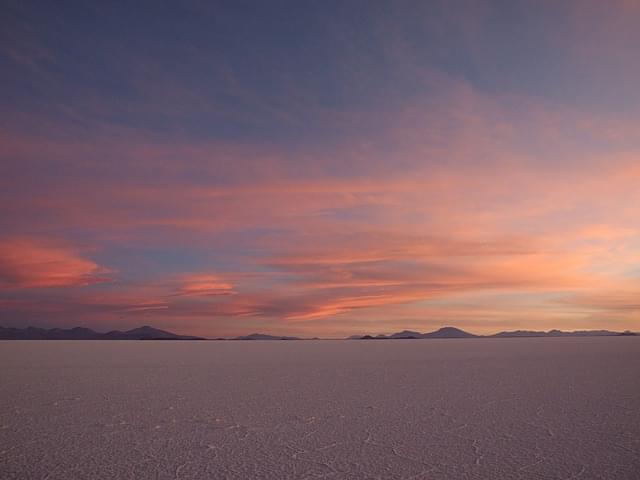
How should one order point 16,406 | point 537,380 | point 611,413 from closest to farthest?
1. point 611,413
2. point 16,406
3. point 537,380

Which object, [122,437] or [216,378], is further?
[216,378]

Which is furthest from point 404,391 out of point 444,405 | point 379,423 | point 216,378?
point 216,378

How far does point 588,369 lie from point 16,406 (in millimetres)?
10319

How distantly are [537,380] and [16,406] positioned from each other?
25.5 feet

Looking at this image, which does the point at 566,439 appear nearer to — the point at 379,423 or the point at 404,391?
the point at 379,423

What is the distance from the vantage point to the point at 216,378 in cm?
909

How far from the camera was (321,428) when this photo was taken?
486 centimetres

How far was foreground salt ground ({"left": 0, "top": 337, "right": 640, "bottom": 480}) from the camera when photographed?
11.8ft

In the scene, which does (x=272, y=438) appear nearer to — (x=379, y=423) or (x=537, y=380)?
(x=379, y=423)

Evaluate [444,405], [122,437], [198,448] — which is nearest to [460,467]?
[198,448]

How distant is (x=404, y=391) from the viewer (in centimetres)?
727

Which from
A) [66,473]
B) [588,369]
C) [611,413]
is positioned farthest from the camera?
[588,369]

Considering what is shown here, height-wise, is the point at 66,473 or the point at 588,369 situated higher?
the point at 588,369

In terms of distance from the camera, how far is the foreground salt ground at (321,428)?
3.60m
